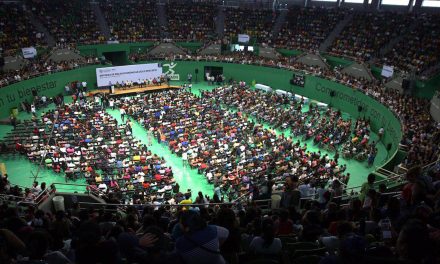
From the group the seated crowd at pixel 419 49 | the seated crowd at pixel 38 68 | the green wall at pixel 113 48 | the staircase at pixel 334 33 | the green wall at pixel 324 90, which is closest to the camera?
the green wall at pixel 324 90

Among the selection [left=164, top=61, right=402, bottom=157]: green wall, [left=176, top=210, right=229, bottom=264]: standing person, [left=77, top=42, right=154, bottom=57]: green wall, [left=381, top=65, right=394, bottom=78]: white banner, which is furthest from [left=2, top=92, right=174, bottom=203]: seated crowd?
[left=381, top=65, right=394, bottom=78]: white banner

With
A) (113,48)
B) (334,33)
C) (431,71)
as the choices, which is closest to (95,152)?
(113,48)

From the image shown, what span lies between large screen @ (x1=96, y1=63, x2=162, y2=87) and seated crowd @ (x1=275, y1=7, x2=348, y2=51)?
56.4ft

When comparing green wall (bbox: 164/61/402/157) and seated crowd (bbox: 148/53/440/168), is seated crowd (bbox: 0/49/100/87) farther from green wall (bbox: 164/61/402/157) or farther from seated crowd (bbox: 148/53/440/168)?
green wall (bbox: 164/61/402/157)

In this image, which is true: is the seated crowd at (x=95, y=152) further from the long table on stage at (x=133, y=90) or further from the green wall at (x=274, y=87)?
the long table on stage at (x=133, y=90)

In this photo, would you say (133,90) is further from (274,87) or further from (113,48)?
(274,87)

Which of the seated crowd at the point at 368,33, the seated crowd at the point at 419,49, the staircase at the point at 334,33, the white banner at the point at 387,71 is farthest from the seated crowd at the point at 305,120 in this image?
the staircase at the point at 334,33

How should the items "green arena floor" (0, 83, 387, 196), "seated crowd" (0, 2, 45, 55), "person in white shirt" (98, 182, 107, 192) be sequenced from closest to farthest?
"person in white shirt" (98, 182, 107, 192) < "green arena floor" (0, 83, 387, 196) < "seated crowd" (0, 2, 45, 55)

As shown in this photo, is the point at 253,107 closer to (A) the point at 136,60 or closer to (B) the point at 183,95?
(B) the point at 183,95

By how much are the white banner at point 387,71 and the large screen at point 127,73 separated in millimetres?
26250

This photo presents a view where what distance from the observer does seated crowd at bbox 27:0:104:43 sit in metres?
44.5

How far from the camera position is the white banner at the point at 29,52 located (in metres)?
38.5

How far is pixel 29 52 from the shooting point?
38938 millimetres

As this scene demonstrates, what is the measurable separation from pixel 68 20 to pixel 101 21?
4346 millimetres
